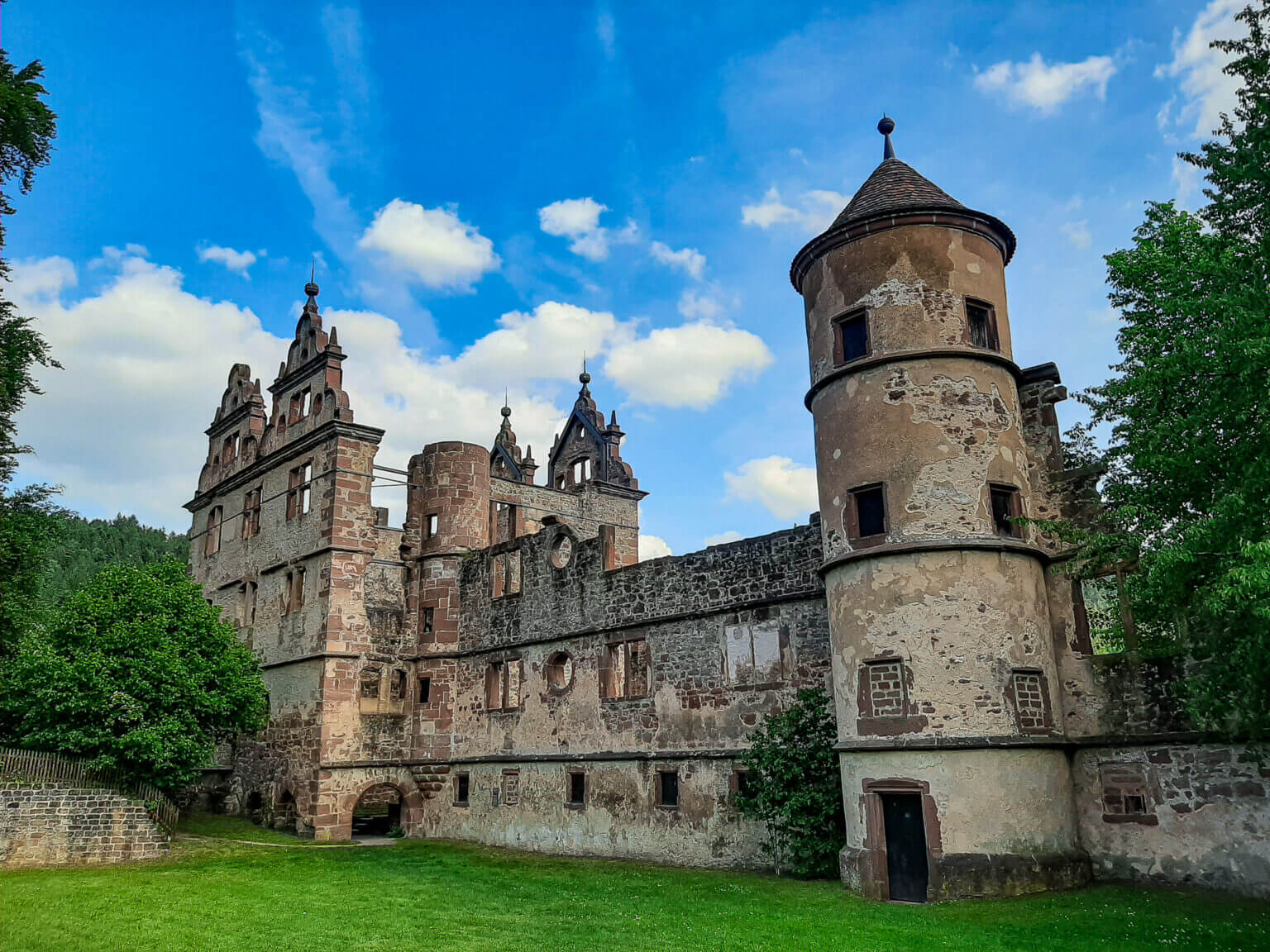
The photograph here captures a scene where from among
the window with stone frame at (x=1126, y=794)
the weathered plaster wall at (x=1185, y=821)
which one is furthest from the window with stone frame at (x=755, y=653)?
the window with stone frame at (x=1126, y=794)

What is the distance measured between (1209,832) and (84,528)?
72581mm

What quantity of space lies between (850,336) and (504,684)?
1299 cm

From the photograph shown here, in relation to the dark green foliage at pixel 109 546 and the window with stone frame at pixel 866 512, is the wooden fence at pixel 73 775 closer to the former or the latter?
the window with stone frame at pixel 866 512

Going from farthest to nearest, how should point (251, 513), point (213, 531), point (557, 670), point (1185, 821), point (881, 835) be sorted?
point (213, 531) → point (251, 513) → point (557, 670) → point (881, 835) → point (1185, 821)

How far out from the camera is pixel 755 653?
1823 centimetres

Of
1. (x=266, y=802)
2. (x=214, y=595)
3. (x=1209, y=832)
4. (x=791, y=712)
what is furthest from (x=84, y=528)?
(x=1209, y=832)

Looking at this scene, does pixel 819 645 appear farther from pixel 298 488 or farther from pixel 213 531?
pixel 213 531

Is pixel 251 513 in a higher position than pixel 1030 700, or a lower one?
higher

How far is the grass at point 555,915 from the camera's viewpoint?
1116cm

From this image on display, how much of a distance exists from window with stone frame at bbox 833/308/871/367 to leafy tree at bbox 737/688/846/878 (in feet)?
18.3

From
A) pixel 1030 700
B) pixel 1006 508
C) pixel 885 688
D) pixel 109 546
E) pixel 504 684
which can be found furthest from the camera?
pixel 109 546

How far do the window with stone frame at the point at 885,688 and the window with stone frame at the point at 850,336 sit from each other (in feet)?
15.7

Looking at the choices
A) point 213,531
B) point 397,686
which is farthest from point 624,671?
point 213,531

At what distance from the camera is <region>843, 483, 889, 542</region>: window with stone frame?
48.9 feet
